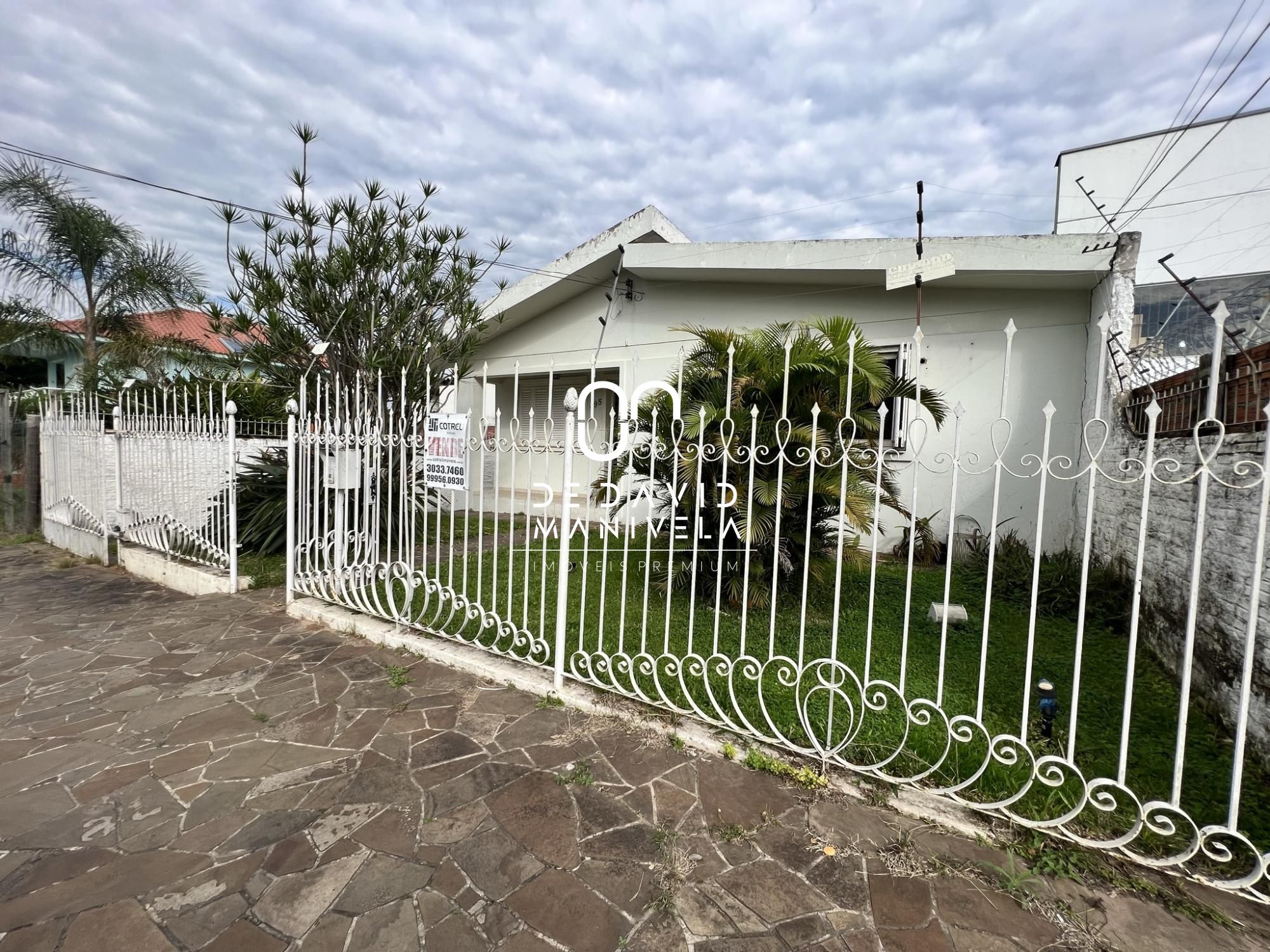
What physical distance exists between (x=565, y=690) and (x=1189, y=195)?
1234cm

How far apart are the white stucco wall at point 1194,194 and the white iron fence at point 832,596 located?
5135 millimetres

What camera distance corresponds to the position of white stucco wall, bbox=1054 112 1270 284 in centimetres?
822

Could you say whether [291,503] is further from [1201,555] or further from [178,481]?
[1201,555]

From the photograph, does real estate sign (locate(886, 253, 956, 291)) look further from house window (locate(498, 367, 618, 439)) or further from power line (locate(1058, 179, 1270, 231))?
power line (locate(1058, 179, 1270, 231))

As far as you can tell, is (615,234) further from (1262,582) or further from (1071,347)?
(1262,582)

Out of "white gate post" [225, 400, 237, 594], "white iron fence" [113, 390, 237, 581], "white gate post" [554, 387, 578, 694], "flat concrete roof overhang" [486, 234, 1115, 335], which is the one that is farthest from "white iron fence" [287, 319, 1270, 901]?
"flat concrete roof overhang" [486, 234, 1115, 335]

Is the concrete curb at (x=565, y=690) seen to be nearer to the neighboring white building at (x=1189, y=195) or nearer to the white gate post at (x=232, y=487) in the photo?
the white gate post at (x=232, y=487)

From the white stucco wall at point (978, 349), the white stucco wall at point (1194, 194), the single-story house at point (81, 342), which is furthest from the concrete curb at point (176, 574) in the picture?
the white stucco wall at point (1194, 194)

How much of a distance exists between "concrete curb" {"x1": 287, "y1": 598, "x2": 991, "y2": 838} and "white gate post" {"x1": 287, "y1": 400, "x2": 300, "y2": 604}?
0.55 feet

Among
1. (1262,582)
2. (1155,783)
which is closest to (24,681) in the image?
(1155,783)

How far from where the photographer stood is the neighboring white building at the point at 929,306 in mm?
6176

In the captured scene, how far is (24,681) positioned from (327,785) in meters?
2.72

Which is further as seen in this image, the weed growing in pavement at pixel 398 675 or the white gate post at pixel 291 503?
the white gate post at pixel 291 503

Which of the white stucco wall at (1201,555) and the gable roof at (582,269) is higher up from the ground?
the gable roof at (582,269)
